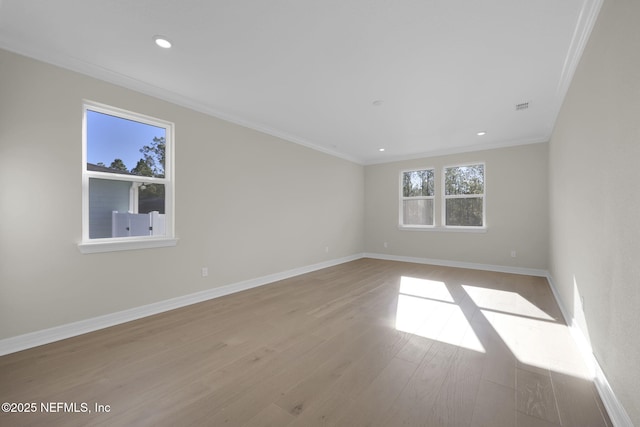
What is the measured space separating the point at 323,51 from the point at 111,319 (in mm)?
3394

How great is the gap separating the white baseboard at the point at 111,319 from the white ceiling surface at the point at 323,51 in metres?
2.45

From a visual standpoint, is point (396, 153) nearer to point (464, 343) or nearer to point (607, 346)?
point (464, 343)

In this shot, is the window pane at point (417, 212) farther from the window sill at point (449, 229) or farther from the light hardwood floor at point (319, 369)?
the light hardwood floor at point (319, 369)

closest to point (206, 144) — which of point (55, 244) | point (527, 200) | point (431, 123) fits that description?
point (55, 244)

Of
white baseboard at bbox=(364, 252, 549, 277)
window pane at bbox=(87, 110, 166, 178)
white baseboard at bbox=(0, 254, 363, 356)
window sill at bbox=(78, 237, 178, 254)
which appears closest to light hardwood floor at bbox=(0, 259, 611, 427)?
white baseboard at bbox=(0, 254, 363, 356)

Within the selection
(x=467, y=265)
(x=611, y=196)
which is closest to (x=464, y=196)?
(x=467, y=265)

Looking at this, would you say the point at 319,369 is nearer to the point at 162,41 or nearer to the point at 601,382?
the point at 601,382

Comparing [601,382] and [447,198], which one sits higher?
[447,198]

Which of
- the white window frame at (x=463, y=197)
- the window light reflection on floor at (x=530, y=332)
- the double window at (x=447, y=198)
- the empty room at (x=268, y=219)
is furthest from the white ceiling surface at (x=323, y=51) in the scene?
the window light reflection on floor at (x=530, y=332)

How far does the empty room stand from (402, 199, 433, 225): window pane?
2.06 m

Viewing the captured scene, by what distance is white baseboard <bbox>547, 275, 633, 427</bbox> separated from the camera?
140 centimetres

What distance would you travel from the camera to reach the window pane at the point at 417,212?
621 centimetres

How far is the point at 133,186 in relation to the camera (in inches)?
118

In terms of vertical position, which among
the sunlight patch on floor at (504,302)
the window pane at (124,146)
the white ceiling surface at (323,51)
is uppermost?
the white ceiling surface at (323,51)
